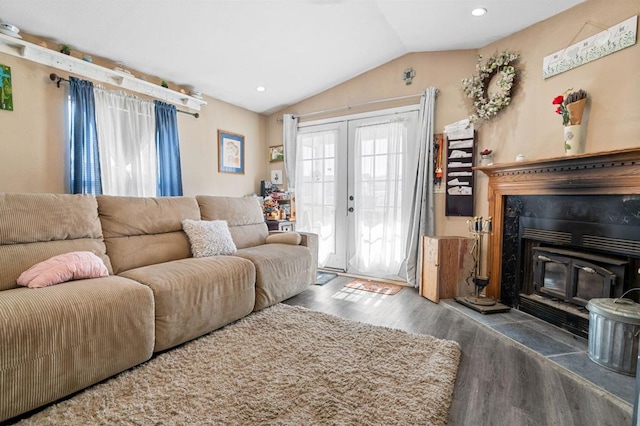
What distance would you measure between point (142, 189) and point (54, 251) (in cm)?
125

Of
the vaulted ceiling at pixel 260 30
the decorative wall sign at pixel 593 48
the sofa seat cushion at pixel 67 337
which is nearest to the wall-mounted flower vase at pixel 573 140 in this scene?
the decorative wall sign at pixel 593 48

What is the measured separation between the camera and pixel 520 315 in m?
2.56

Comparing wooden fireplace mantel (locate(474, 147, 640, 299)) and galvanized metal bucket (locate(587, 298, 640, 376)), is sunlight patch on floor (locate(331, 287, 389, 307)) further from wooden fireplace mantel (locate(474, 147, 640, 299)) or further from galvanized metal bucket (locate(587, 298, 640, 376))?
galvanized metal bucket (locate(587, 298, 640, 376))

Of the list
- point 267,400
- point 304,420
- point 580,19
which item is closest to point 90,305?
point 267,400

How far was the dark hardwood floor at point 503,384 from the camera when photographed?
1.42 m

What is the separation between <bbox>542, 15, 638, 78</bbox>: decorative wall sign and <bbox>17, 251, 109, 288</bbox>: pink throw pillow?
145 inches

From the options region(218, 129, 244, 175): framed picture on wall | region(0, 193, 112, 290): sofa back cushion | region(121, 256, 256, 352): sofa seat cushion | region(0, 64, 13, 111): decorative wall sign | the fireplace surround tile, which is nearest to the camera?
the fireplace surround tile

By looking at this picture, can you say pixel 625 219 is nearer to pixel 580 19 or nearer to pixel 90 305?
pixel 580 19

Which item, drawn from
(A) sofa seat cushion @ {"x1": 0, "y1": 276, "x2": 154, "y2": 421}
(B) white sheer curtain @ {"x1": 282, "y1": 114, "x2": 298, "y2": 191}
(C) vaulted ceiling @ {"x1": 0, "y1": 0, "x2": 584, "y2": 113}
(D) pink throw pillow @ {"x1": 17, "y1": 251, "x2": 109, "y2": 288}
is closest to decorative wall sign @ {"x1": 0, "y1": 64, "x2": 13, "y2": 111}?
(C) vaulted ceiling @ {"x1": 0, "y1": 0, "x2": 584, "y2": 113}

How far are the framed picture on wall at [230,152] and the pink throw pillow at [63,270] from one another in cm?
227

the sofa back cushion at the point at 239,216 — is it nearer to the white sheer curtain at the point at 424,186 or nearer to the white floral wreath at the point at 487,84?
the white sheer curtain at the point at 424,186

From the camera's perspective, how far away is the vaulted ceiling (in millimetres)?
2309

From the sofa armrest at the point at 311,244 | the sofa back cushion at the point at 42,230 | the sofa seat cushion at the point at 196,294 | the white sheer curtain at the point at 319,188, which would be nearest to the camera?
the sofa back cushion at the point at 42,230

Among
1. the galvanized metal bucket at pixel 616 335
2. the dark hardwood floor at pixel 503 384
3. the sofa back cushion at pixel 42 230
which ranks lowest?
the dark hardwood floor at pixel 503 384
